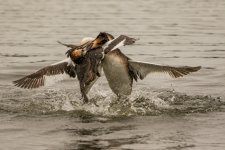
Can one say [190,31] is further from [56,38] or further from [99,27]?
[56,38]

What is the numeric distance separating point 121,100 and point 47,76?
1.51 metres

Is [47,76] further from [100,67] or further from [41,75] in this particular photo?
[100,67]

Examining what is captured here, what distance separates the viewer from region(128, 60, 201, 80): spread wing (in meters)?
13.3

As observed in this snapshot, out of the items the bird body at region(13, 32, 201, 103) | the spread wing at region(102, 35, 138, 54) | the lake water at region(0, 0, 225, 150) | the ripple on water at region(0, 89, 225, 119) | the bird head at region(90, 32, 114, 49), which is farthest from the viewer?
the ripple on water at region(0, 89, 225, 119)

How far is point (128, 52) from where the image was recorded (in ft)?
66.2

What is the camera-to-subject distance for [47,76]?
44.3 feet

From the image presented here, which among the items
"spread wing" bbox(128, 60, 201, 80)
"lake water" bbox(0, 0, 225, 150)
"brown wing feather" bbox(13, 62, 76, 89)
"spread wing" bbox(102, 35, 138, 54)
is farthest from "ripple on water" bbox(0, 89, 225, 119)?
"spread wing" bbox(102, 35, 138, 54)

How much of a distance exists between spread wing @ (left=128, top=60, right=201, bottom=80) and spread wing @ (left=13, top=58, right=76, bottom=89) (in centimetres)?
121

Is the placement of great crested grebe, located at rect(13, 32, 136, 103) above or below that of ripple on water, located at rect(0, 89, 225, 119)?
above

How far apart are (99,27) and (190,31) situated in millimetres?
3139

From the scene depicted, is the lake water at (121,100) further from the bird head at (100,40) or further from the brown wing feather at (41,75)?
the bird head at (100,40)

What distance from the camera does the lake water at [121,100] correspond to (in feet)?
36.3

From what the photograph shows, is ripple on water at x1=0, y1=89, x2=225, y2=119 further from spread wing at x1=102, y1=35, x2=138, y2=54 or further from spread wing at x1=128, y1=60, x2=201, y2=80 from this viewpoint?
spread wing at x1=102, y1=35, x2=138, y2=54

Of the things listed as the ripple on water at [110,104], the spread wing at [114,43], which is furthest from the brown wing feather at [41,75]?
the spread wing at [114,43]
